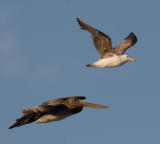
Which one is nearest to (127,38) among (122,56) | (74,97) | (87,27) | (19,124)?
(122,56)

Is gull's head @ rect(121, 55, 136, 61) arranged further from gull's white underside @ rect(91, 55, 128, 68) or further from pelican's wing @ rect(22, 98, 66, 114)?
pelican's wing @ rect(22, 98, 66, 114)

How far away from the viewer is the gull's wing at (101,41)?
25072 mm

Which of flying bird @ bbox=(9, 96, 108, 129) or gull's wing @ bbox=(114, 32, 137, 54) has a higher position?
gull's wing @ bbox=(114, 32, 137, 54)

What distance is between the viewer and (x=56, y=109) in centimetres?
1730

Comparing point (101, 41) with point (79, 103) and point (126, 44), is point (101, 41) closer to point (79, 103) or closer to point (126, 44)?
point (126, 44)

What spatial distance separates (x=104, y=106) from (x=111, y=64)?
30.3 ft

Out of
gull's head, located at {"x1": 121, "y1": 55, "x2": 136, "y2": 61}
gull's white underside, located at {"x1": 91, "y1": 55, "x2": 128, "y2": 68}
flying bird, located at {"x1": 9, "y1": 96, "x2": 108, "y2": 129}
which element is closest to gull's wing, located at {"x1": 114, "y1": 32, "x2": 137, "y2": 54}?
gull's head, located at {"x1": 121, "y1": 55, "x2": 136, "y2": 61}

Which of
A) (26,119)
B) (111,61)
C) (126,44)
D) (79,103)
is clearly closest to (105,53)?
(111,61)

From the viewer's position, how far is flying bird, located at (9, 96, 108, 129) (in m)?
17.0

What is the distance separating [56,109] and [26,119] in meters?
1.28

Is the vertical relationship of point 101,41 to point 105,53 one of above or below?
above

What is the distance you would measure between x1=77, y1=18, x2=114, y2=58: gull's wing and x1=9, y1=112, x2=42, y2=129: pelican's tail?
27.6 feet

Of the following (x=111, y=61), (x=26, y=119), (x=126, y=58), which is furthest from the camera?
(x=126, y=58)

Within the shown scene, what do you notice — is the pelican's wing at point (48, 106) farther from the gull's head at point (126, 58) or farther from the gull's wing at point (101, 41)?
the gull's head at point (126, 58)
